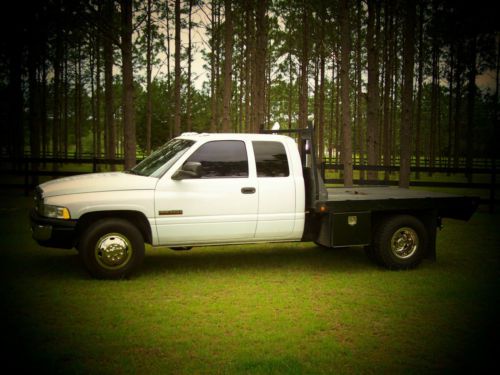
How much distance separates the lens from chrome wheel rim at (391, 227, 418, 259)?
8086mm

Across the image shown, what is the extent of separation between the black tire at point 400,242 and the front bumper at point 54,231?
4.57 metres

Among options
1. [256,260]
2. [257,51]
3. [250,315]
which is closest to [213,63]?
[257,51]

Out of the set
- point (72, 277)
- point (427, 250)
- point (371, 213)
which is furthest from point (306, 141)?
point (72, 277)

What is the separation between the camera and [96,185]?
700 cm

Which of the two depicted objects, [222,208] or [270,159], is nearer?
[222,208]

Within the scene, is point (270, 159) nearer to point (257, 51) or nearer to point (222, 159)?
point (222, 159)

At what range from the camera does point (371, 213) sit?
Result: 8125mm

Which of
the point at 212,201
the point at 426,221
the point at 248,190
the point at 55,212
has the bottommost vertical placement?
the point at 426,221

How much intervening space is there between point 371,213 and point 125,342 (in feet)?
15.2

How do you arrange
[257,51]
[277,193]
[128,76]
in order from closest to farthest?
[277,193], [128,76], [257,51]

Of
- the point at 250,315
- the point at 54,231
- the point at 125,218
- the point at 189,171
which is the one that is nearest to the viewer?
the point at 250,315

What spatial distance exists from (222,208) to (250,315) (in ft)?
6.52

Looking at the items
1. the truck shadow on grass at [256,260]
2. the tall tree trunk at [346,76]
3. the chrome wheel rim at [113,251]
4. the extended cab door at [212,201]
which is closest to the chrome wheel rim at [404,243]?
the truck shadow on grass at [256,260]

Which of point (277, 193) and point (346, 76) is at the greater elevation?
point (346, 76)
